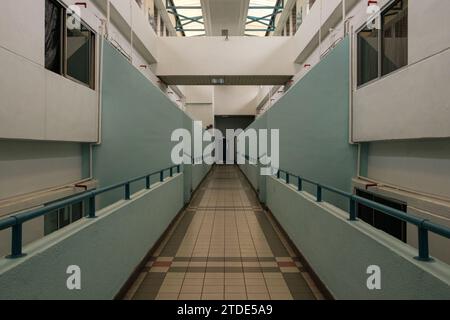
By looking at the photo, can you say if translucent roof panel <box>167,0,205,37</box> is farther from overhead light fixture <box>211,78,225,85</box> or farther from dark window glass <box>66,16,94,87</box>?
dark window glass <box>66,16,94,87</box>

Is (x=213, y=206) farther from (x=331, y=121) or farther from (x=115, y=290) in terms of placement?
(x=115, y=290)

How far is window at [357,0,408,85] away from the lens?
2979mm

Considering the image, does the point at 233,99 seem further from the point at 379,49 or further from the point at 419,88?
the point at 419,88

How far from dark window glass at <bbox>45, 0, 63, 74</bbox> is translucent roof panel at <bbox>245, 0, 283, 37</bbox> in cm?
1048

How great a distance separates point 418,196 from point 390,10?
2.10 meters

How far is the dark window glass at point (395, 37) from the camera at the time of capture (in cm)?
294

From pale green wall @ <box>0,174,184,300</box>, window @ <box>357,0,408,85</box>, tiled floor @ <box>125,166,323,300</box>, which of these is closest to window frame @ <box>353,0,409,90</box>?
window @ <box>357,0,408,85</box>

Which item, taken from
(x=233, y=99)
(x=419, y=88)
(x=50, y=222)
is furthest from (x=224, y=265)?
(x=233, y=99)

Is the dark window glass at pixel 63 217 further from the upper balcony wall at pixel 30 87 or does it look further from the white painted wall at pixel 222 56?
the white painted wall at pixel 222 56

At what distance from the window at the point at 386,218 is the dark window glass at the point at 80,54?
146 inches

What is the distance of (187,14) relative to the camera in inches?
553

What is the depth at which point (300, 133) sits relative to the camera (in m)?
5.14

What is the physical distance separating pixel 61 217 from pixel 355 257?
10.3ft

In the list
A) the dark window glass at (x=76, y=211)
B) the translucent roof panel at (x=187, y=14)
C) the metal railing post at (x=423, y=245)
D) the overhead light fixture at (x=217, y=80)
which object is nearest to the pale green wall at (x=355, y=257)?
the metal railing post at (x=423, y=245)
